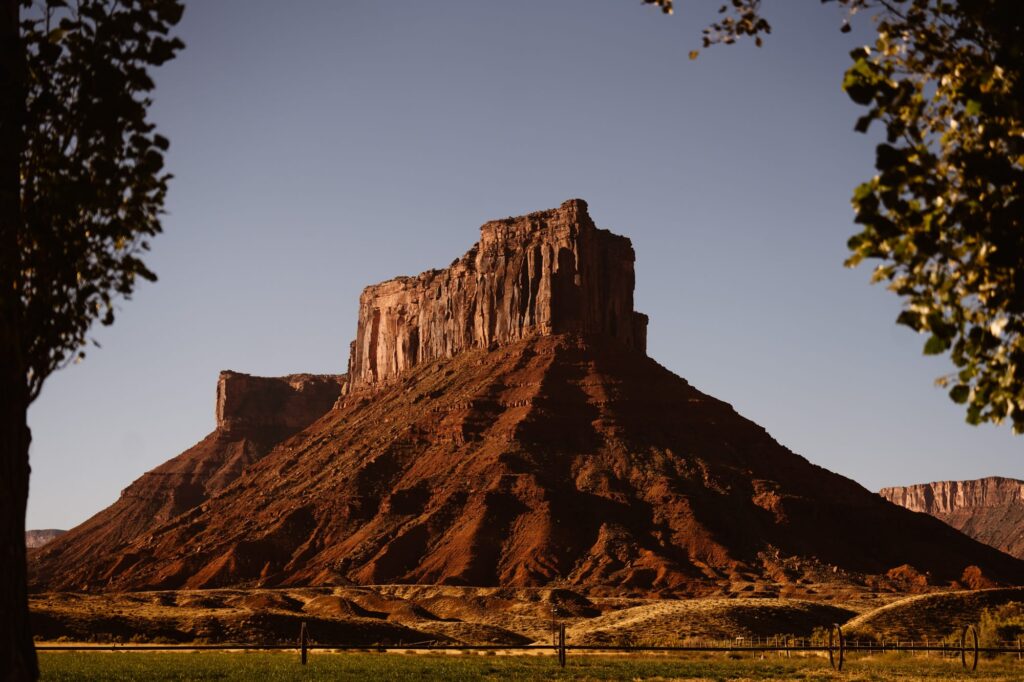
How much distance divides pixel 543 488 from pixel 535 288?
41106 mm

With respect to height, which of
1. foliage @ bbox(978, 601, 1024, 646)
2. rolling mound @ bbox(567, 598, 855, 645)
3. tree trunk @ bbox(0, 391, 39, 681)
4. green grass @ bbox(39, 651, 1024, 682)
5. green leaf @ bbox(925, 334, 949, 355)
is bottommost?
rolling mound @ bbox(567, 598, 855, 645)

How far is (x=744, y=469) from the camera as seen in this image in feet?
411

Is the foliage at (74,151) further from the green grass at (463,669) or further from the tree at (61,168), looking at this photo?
the green grass at (463,669)

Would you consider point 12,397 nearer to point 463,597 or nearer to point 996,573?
point 463,597

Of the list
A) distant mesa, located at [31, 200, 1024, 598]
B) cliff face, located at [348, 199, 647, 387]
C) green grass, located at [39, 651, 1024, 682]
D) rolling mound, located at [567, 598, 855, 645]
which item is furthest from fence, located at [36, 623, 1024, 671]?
cliff face, located at [348, 199, 647, 387]

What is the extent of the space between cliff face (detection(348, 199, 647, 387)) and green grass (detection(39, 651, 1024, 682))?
345 ft

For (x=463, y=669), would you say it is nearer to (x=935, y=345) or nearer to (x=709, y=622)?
(x=935, y=345)

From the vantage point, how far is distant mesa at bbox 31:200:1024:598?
354 ft

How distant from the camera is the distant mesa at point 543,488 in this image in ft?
354

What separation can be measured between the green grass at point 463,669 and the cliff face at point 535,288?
105m

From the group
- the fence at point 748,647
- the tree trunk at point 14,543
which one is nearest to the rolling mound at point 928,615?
the fence at point 748,647

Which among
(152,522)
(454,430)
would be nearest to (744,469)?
(454,430)

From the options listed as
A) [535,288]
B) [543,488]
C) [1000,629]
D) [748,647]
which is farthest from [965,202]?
[535,288]

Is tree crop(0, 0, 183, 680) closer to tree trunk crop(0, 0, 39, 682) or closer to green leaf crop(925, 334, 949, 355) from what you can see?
tree trunk crop(0, 0, 39, 682)
